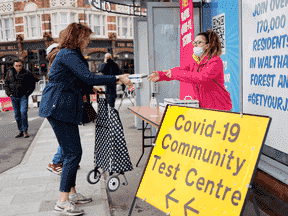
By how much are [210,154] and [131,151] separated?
3764 millimetres

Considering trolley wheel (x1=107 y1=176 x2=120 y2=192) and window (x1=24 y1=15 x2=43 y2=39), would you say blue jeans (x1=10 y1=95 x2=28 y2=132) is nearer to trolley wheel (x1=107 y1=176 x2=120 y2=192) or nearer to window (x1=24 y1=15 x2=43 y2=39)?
trolley wheel (x1=107 y1=176 x2=120 y2=192)

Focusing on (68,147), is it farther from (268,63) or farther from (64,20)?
(64,20)

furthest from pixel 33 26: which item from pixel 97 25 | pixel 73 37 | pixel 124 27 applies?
pixel 73 37

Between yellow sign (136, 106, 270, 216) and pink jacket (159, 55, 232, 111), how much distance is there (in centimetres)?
Result: 64

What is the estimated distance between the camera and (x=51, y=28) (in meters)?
27.0

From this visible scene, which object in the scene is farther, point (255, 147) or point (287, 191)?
point (287, 191)

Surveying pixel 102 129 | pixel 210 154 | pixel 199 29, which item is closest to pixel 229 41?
pixel 199 29

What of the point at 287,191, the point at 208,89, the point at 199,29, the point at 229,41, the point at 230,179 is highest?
the point at 199,29

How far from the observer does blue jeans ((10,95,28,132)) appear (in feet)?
24.4

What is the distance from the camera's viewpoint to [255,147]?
71.4 inches

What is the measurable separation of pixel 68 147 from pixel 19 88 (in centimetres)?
506

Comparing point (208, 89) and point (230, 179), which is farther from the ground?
point (208, 89)

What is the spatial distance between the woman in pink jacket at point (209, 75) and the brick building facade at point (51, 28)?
25283 millimetres

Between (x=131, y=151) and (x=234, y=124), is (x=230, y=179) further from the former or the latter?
(x=131, y=151)
